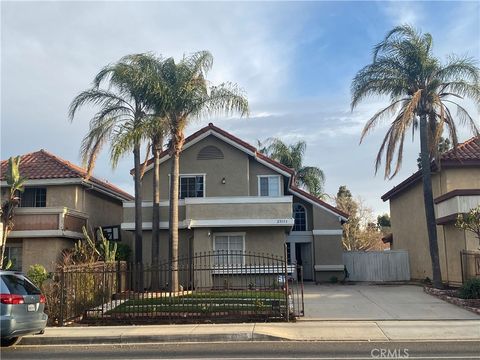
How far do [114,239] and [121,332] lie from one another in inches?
523

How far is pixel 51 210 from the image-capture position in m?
22.6

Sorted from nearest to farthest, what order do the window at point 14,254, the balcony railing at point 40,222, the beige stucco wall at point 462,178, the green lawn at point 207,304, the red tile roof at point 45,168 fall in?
the green lawn at point 207,304 < the beige stucco wall at point 462,178 < the balcony railing at point 40,222 < the window at point 14,254 < the red tile roof at point 45,168

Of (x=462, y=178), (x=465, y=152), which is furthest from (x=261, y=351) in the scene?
(x=465, y=152)

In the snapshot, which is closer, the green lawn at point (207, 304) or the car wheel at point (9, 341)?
the car wheel at point (9, 341)

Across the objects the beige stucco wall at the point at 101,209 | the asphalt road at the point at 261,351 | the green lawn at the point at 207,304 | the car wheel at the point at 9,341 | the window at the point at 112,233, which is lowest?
the asphalt road at the point at 261,351

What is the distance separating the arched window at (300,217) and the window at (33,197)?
13.0 m

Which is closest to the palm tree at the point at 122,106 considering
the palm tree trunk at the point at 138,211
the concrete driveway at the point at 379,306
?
the palm tree trunk at the point at 138,211

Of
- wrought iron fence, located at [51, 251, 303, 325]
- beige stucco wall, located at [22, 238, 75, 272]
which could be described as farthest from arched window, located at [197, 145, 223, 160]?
wrought iron fence, located at [51, 251, 303, 325]

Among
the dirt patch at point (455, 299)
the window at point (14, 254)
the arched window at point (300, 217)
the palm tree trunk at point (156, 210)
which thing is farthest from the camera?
the arched window at point (300, 217)

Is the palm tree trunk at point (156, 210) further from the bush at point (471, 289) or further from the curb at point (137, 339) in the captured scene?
the bush at point (471, 289)

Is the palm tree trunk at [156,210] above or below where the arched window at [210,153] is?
below

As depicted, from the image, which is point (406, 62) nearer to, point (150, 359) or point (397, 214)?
point (397, 214)

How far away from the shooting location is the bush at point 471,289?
16.6 meters

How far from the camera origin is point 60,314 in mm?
13977
